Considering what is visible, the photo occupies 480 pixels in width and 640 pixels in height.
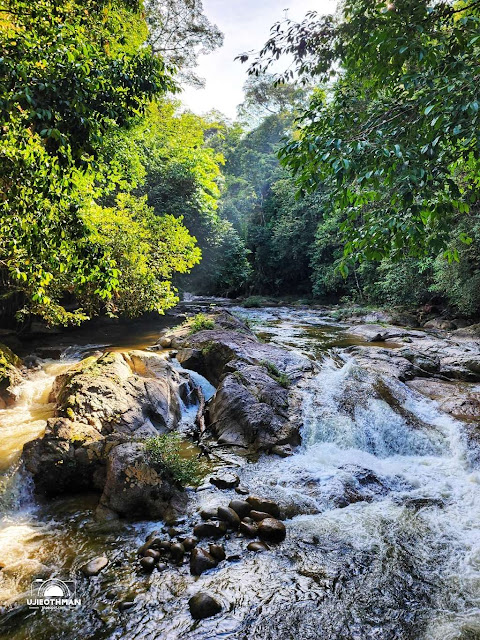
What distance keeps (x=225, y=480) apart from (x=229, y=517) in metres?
0.97

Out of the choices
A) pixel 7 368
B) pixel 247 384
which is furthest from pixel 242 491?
pixel 7 368

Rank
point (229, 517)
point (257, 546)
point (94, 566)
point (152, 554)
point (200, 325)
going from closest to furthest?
1. point (94, 566)
2. point (152, 554)
3. point (257, 546)
4. point (229, 517)
5. point (200, 325)

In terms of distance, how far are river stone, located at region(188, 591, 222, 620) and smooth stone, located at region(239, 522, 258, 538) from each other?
1.10 m

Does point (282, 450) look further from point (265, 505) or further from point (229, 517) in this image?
point (229, 517)

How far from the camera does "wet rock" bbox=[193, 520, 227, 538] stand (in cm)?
452

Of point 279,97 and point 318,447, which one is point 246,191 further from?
point 318,447

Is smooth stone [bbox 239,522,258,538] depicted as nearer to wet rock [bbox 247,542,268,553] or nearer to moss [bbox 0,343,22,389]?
wet rock [bbox 247,542,268,553]

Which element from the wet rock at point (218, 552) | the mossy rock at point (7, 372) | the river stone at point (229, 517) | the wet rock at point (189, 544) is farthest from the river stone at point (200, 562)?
the mossy rock at point (7, 372)

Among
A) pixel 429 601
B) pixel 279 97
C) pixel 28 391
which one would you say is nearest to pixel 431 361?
pixel 429 601

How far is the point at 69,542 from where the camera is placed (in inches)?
173

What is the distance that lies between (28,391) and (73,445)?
390 centimetres

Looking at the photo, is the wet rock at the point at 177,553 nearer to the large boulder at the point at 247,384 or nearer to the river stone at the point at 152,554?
the river stone at the point at 152,554

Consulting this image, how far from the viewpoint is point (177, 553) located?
164 inches

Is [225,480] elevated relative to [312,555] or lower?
elevated
